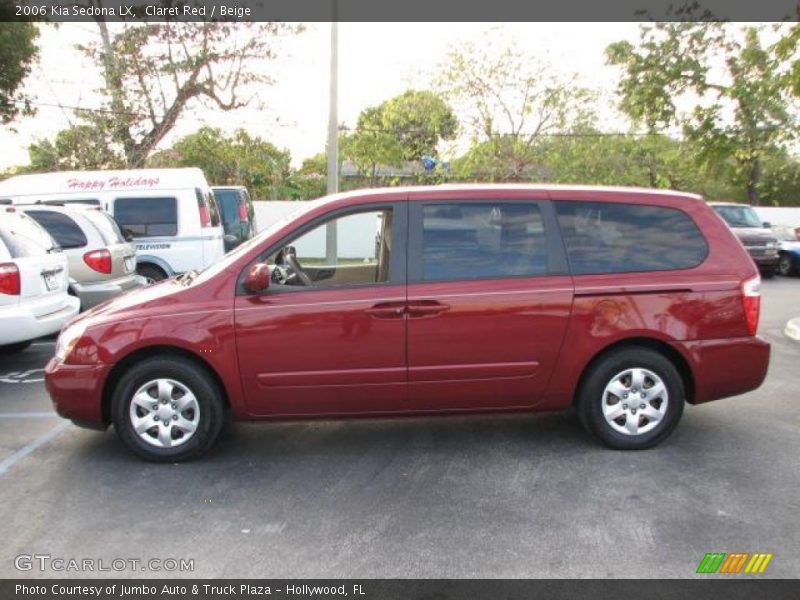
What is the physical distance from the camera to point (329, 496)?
4059mm

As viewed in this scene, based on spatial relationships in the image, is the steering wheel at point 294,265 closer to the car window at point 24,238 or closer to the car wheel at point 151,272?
the car window at point 24,238

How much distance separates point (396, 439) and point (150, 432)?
167 centimetres

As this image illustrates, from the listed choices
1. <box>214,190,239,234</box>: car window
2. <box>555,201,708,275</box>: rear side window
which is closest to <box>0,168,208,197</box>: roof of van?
<box>214,190,239,234</box>: car window

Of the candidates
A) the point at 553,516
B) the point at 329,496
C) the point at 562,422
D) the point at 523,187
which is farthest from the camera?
the point at 562,422

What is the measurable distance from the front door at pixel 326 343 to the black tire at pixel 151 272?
7431mm

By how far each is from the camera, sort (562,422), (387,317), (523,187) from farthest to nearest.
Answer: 1. (562,422)
2. (523,187)
3. (387,317)

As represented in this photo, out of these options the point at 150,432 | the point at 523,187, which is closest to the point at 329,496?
the point at 150,432

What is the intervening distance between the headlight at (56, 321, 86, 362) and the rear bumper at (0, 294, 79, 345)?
2.04 metres

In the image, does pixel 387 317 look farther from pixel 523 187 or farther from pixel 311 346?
pixel 523 187

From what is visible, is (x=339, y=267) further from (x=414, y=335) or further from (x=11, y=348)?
(x=11, y=348)

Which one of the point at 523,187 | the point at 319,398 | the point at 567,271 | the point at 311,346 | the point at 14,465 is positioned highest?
the point at 523,187

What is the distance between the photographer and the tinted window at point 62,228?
888 centimetres

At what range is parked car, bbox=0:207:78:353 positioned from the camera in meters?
6.35
